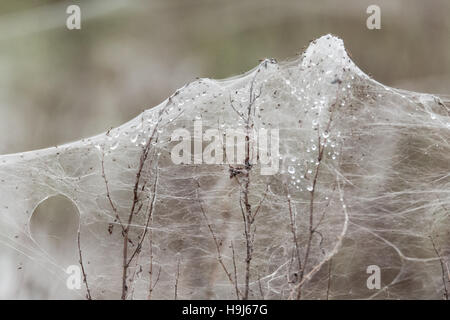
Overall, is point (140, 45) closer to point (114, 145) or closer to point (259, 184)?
point (114, 145)

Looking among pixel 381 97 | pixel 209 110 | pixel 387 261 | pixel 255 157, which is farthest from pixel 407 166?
pixel 209 110

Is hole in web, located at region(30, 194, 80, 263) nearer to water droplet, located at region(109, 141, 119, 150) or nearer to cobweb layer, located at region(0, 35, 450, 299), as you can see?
cobweb layer, located at region(0, 35, 450, 299)

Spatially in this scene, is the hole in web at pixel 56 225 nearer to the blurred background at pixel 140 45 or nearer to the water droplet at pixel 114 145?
the blurred background at pixel 140 45

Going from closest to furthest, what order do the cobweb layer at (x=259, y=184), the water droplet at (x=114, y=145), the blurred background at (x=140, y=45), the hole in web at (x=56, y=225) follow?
the cobweb layer at (x=259, y=184)
the water droplet at (x=114, y=145)
the hole in web at (x=56, y=225)
the blurred background at (x=140, y=45)

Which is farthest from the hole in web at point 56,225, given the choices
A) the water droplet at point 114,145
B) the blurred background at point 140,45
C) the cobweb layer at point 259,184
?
the water droplet at point 114,145

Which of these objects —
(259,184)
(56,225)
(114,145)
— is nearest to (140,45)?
(114,145)

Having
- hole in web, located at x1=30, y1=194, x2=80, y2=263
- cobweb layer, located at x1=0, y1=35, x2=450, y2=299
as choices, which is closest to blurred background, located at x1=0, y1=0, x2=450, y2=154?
hole in web, located at x1=30, y1=194, x2=80, y2=263
